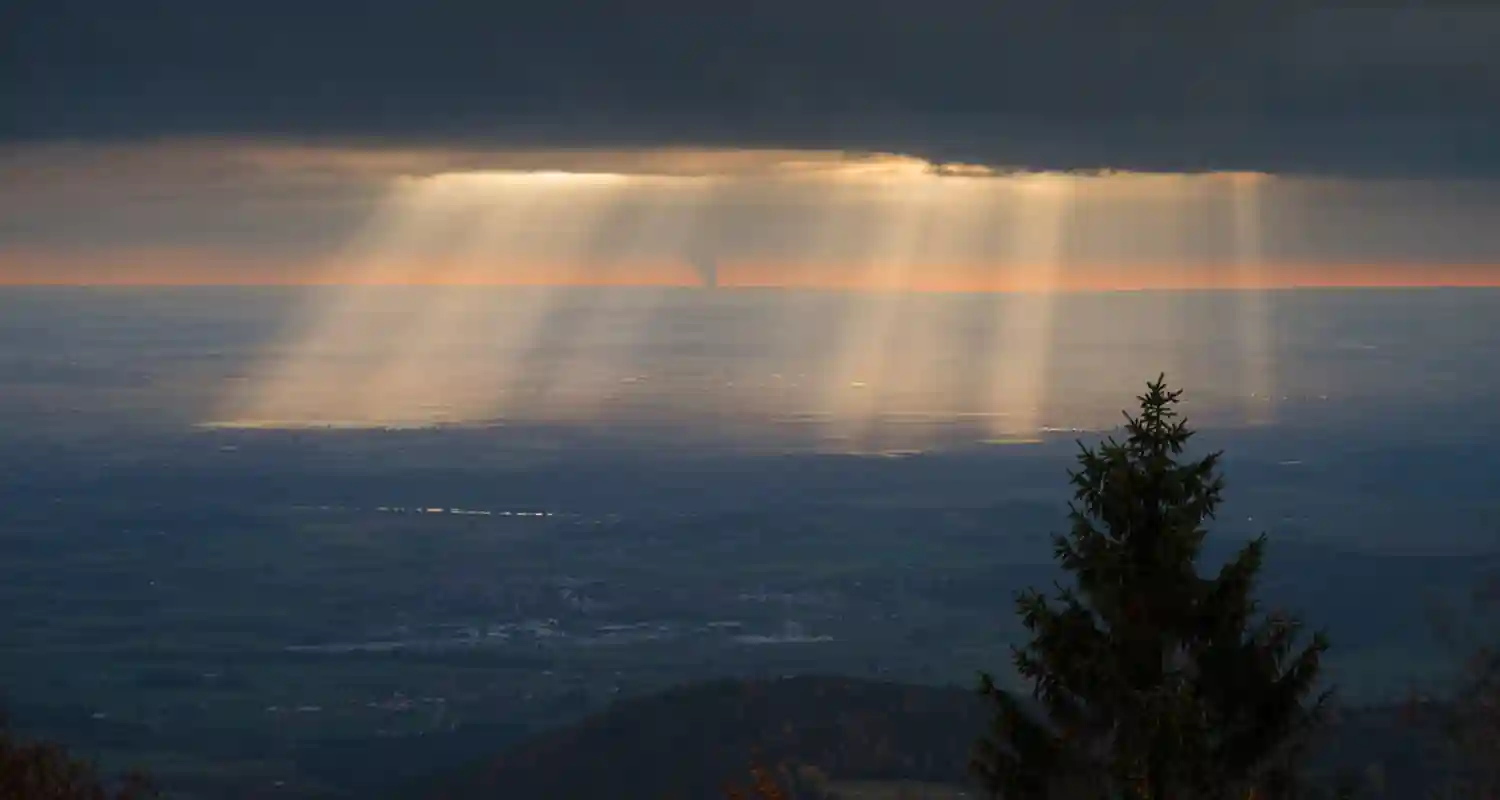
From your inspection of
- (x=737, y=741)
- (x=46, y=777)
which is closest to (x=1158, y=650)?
(x=46, y=777)

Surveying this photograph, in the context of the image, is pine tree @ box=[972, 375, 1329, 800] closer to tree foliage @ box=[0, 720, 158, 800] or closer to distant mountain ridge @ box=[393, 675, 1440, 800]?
tree foliage @ box=[0, 720, 158, 800]

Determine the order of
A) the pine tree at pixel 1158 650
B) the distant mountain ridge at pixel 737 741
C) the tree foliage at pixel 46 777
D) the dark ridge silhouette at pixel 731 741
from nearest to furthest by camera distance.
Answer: the pine tree at pixel 1158 650, the tree foliage at pixel 46 777, the distant mountain ridge at pixel 737 741, the dark ridge silhouette at pixel 731 741

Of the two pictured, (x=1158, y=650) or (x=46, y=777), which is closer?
(x=1158, y=650)

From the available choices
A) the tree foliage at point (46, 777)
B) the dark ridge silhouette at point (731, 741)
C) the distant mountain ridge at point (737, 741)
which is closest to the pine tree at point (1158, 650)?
the tree foliage at point (46, 777)

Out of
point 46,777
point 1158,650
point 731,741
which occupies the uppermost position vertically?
point 1158,650

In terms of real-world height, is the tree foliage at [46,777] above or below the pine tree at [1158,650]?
below

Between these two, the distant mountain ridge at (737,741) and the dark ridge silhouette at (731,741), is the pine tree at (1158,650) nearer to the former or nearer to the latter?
the distant mountain ridge at (737,741)

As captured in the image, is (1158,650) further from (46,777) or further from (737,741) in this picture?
(737,741)

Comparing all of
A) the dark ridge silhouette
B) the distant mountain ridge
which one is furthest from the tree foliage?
the dark ridge silhouette

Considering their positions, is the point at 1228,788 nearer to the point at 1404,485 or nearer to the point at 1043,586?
the point at 1043,586
